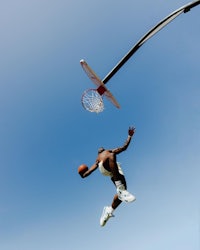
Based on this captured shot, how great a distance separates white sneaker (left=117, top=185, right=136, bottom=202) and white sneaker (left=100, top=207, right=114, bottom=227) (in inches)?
35.9

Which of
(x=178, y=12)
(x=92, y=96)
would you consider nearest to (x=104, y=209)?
(x=92, y=96)

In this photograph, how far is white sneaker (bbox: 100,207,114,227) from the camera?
12192 mm

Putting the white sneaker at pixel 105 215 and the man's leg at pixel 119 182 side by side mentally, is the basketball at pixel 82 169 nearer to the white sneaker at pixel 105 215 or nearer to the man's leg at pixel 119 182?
the man's leg at pixel 119 182

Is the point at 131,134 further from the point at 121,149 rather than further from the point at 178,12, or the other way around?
the point at 178,12

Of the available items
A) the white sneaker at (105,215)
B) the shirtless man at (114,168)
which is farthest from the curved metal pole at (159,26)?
the white sneaker at (105,215)

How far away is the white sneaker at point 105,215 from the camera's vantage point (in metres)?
12.2

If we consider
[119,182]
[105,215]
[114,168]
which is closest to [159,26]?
[114,168]

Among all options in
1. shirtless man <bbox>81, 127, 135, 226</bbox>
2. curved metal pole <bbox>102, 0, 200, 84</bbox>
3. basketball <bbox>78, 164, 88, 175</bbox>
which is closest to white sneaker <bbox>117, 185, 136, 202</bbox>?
shirtless man <bbox>81, 127, 135, 226</bbox>

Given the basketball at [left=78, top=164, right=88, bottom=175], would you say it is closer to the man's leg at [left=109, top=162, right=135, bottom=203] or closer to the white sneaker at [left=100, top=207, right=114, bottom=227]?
the man's leg at [left=109, top=162, right=135, bottom=203]

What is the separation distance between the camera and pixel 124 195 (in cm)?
1136

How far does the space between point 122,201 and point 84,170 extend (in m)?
1.46

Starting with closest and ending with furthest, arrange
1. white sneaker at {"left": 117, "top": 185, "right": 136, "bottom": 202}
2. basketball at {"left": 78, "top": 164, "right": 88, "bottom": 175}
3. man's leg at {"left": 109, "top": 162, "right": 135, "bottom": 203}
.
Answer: white sneaker at {"left": 117, "top": 185, "right": 136, "bottom": 202} → man's leg at {"left": 109, "top": 162, "right": 135, "bottom": 203} → basketball at {"left": 78, "top": 164, "right": 88, "bottom": 175}

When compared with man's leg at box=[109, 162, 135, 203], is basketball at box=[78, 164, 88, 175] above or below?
above

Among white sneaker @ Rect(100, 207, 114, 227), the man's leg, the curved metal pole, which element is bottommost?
white sneaker @ Rect(100, 207, 114, 227)
